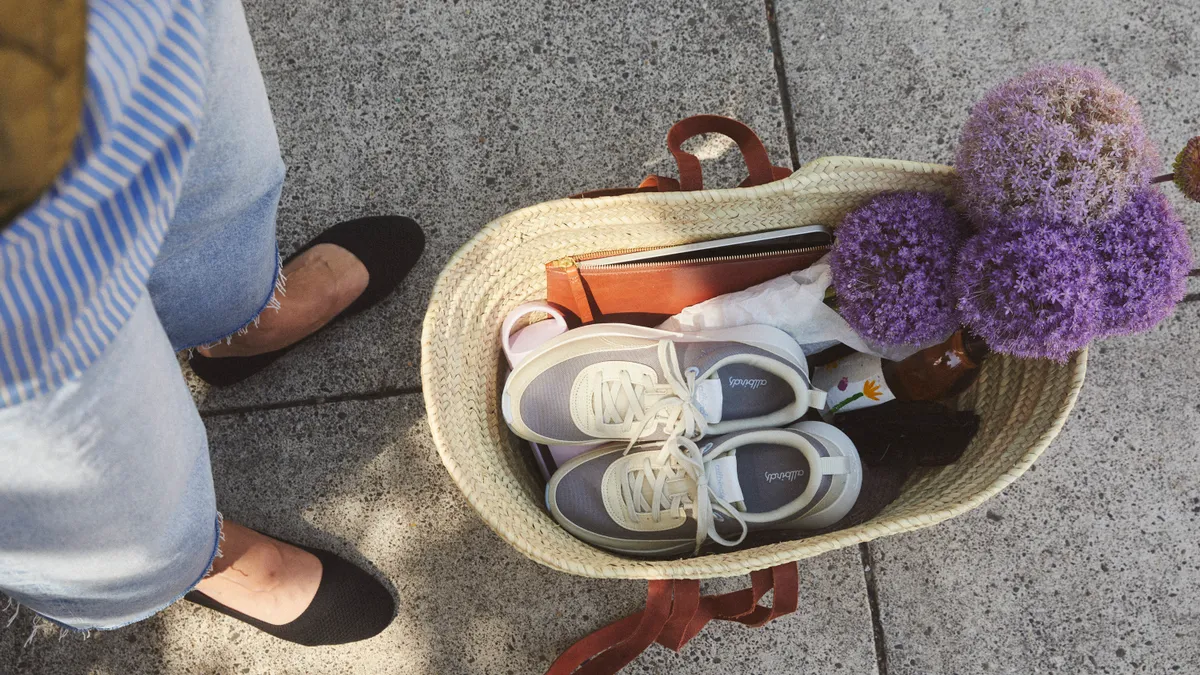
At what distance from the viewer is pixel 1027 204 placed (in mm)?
870

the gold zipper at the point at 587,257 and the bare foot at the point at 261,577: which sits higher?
the gold zipper at the point at 587,257

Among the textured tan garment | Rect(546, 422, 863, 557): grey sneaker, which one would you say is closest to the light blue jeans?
Answer: the textured tan garment

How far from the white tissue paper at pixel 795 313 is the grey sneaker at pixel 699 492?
148 mm

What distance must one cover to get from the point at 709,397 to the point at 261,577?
865 millimetres

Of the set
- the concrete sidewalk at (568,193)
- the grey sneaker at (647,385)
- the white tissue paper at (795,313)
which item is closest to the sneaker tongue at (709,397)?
the grey sneaker at (647,385)

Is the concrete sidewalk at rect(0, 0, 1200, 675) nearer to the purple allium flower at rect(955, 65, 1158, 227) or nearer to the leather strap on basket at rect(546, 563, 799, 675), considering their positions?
the leather strap on basket at rect(546, 563, 799, 675)

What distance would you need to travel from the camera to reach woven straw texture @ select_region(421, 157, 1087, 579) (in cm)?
98

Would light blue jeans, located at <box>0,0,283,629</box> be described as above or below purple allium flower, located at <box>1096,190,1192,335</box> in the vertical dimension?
above

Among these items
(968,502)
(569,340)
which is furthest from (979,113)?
(569,340)

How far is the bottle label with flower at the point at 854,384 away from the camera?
3.80ft

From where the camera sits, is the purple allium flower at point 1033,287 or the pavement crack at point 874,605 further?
the pavement crack at point 874,605

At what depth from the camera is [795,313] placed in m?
1.14

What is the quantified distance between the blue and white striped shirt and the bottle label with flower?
39.5 inches

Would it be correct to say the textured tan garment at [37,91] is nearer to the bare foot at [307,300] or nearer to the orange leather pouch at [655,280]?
the orange leather pouch at [655,280]
